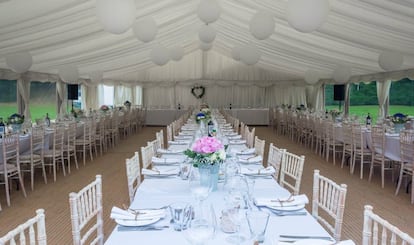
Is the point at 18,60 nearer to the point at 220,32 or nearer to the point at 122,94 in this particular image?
the point at 220,32

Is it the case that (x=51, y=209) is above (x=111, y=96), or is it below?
below

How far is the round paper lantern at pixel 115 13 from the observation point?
14.2 ft

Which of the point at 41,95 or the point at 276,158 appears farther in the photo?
the point at 41,95

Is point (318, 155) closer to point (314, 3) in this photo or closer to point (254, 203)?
point (314, 3)

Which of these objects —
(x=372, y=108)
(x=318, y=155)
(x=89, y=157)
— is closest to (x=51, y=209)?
(x=89, y=157)

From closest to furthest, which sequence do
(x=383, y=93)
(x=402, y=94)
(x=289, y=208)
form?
(x=289, y=208) → (x=383, y=93) → (x=402, y=94)

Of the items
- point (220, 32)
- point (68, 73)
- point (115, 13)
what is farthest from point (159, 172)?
point (220, 32)

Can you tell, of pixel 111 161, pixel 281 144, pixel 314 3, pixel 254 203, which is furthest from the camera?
pixel 281 144

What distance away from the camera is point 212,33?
317 inches

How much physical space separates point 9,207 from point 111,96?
574 inches

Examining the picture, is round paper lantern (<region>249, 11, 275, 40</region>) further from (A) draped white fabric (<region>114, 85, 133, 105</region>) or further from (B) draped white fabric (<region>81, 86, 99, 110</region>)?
(A) draped white fabric (<region>114, 85, 133, 105</region>)

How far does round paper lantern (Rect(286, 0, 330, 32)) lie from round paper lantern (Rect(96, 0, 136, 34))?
191cm

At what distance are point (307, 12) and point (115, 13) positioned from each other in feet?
7.14

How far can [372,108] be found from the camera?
78.0 feet
